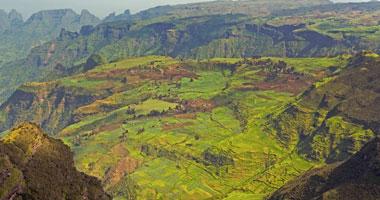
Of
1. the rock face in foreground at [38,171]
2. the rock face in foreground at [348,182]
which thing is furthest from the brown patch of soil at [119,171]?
the rock face in foreground at [38,171]

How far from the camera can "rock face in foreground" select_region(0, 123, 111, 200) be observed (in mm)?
50562

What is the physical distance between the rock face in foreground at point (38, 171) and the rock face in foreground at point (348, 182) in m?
71.3

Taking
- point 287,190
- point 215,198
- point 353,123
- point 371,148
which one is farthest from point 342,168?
point 353,123

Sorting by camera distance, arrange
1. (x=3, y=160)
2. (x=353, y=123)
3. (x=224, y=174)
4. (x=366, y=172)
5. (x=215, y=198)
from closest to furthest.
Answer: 1. (x=3, y=160)
2. (x=366, y=172)
3. (x=215, y=198)
4. (x=224, y=174)
5. (x=353, y=123)

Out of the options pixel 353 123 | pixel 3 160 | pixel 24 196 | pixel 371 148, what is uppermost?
pixel 3 160

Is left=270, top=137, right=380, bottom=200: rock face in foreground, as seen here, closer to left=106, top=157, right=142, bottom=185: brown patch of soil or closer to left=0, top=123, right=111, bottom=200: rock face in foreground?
left=0, top=123, right=111, bottom=200: rock face in foreground

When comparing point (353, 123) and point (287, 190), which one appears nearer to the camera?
point (287, 190)

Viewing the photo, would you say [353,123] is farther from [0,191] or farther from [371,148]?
[0,191]

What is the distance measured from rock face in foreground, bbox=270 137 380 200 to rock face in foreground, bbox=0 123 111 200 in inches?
2808

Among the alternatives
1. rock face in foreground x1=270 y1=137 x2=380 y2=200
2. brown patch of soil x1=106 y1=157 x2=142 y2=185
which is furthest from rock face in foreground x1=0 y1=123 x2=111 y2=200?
brown patch of soil x1=106 y1=157 x2=142 y2=185

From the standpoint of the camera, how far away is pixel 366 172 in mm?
99438

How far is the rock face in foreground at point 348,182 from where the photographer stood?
93125 millimetres

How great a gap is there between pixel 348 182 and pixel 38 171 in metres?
89.8

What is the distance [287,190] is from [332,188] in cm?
1990
